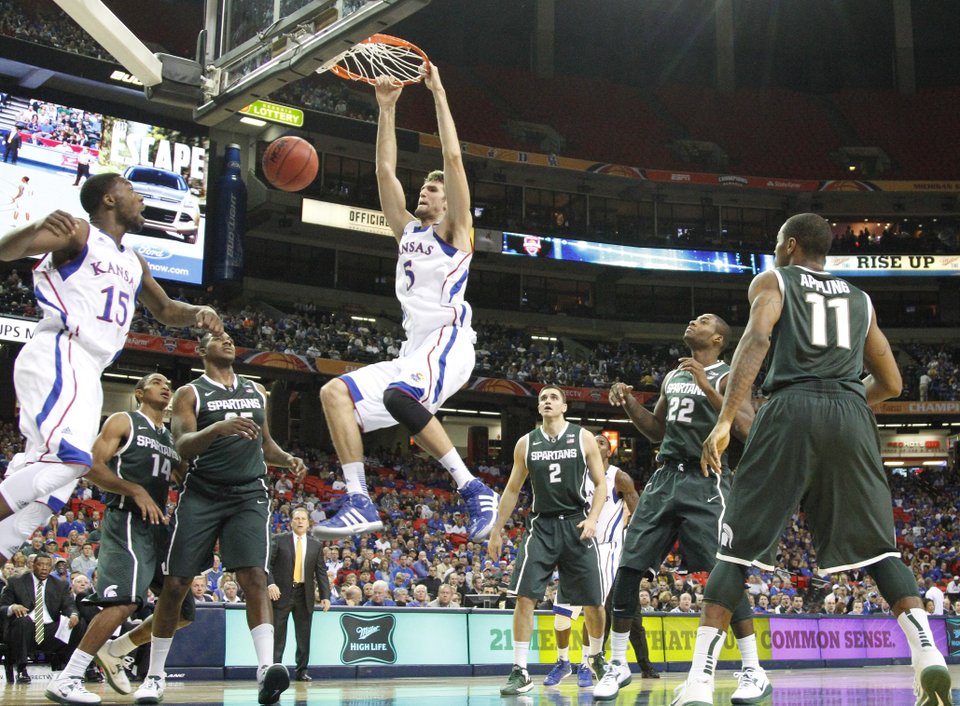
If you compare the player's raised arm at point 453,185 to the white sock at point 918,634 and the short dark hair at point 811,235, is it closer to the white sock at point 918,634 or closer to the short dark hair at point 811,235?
the short dark hair at point 811,235

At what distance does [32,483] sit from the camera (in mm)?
5332

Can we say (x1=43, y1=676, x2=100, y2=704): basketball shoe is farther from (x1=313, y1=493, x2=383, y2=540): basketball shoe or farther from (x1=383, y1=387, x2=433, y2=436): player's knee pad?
(x1=383, y1=387, x2=433, y2=436): player's knee pad

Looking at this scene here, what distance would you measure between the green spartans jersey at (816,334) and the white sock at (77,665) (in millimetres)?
4689

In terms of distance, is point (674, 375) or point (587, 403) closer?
point (674, 375)

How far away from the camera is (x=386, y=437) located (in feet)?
125

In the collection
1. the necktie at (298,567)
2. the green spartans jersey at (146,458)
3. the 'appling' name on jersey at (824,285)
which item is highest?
the 'appling' name on jersey at (824,285)

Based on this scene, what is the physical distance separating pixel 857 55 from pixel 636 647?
43.1 metres

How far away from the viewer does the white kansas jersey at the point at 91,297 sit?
582 centimetres

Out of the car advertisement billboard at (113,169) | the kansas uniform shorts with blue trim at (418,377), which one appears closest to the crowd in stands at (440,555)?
the kansas uniform shorts with blue trim at (418,377)

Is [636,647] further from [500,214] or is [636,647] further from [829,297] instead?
[500,214]

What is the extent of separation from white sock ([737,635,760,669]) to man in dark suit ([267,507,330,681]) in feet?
18.0

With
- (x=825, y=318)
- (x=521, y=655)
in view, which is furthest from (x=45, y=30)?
(x=825, y=318)

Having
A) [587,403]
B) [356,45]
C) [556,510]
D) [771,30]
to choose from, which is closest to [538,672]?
[556,510]

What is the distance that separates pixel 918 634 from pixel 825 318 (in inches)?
63.0
